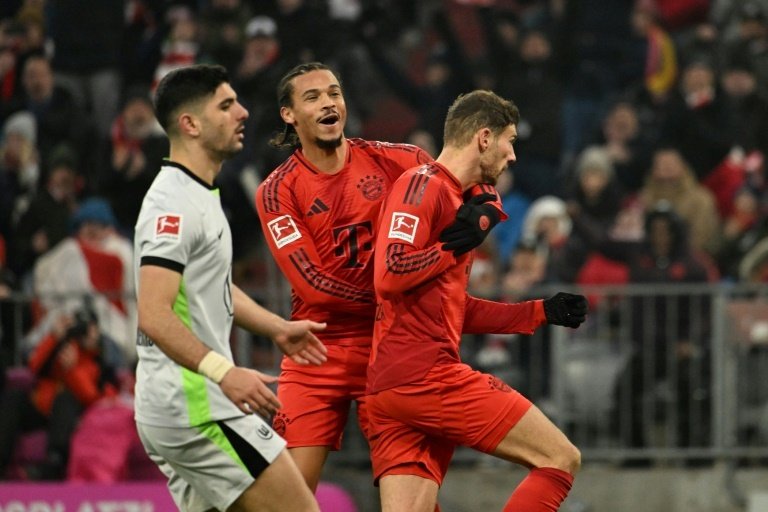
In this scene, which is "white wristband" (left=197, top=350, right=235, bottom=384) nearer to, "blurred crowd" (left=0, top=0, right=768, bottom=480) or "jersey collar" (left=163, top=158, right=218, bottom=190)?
"jersey collar" (left=163, top=158, right=218, bottom=190)

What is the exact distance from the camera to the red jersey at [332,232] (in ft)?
23.0

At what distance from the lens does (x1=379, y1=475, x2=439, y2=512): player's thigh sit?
6.51m

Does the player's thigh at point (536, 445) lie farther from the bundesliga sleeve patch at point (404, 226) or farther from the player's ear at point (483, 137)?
the player's ear at point (483, 137)

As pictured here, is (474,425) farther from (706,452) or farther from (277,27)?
(277,27)

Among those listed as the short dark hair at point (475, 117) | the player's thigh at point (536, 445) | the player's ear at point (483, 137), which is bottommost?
the player's thigh at point (536, 445)

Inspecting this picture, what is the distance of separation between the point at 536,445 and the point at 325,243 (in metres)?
1.36

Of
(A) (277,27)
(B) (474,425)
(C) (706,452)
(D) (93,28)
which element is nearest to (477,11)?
(A) (277,27)

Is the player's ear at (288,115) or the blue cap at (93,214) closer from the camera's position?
the player's ear at (288,115)

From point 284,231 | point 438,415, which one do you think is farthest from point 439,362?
point 284,231

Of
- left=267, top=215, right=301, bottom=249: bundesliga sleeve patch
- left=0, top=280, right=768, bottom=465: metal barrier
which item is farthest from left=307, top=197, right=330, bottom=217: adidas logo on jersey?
left=0, top=280, right=768, bottom=465: metal barrier

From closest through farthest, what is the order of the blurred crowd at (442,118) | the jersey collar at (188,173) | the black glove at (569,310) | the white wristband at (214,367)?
the white wristband at (214,367) < the jersey collar at (188,173) < the black glove at (569,310) < the blurred crowd at (442,118)

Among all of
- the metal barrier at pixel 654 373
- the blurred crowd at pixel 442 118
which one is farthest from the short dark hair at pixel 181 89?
the blurred crowd at pixel 442 118

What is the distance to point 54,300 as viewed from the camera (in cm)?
1076

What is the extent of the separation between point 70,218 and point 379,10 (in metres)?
3.86
